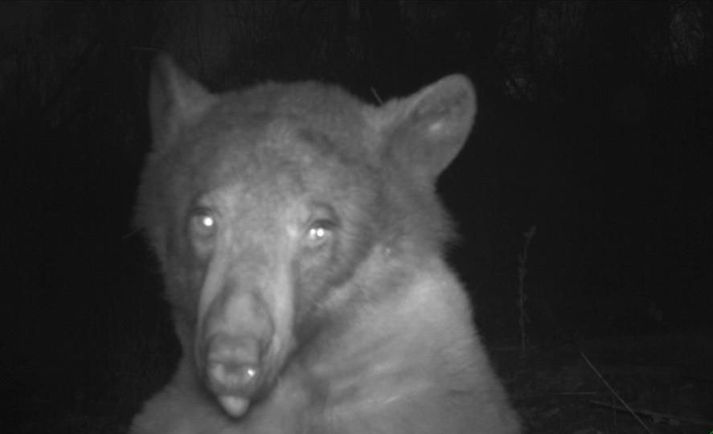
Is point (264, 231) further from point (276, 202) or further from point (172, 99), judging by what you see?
point (172, 99)

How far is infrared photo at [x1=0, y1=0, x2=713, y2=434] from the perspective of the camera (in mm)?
1887

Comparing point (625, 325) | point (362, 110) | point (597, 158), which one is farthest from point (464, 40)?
point (362, 110)

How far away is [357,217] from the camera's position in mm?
1988

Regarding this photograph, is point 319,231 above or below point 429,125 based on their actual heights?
below

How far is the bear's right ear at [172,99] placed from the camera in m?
2.23

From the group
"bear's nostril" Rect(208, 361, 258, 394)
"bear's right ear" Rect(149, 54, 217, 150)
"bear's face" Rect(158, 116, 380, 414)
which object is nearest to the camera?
"bear's nostril" Rect(208, 361, 258, 394)

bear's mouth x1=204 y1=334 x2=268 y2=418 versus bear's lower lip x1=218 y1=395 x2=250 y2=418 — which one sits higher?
bear's mouth x1=204 y1=334 x2=268 y2=418

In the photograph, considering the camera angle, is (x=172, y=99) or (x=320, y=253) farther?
(x=172, y=99)

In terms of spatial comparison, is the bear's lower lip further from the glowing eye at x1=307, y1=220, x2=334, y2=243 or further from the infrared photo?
the glowing eye at x1=307, y1=220, x2=334, y2=243

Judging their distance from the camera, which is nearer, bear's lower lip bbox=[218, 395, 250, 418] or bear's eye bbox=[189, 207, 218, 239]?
bear's lower lip bbox=[218, 395, 250, 418]

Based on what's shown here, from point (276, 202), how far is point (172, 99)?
623 mm

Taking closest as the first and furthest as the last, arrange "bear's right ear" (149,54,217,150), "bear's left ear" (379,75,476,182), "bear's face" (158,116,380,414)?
"bear's face" (158,116,380,414)
"bear's left ear" (379,75,476,182)
"bear's right ear" (149,54,217,150)

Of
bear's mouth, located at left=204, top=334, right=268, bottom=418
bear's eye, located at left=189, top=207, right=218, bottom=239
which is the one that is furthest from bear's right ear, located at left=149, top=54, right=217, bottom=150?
bear's mouth, located at left=204, top=334, right=268, bottom=418

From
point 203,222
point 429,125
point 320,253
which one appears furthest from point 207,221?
point 429,125
